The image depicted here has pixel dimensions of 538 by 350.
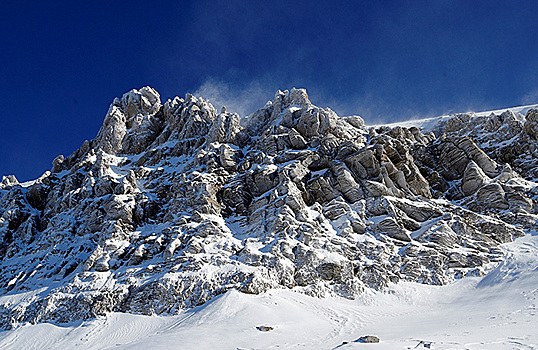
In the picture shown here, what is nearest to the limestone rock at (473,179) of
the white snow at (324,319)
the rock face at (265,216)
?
the rock face at (265,216)

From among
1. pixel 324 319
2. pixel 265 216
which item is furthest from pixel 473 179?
pixel 324 319

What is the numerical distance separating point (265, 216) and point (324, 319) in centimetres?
1834

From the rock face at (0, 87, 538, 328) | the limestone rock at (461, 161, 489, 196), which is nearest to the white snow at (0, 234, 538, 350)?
the rock face at (0, 87, 538, 328)

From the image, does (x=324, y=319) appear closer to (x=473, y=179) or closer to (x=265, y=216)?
(x=265, y=216)

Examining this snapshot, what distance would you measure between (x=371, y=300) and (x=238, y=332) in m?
14.3

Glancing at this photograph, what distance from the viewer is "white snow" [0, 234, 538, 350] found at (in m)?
23.0

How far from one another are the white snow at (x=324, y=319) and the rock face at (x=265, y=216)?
1.70 metres

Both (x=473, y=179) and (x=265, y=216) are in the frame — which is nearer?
(x=265, y=216)

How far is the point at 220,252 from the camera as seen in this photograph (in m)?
40.0

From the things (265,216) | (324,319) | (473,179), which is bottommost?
(324,319)

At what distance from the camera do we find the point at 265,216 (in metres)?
45.3

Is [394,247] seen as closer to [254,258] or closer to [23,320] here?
[254,258]

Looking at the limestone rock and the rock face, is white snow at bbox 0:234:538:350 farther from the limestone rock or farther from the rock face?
the limestone rock

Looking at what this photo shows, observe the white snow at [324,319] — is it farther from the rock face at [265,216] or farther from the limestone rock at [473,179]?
the limestone rock at [473,179]
